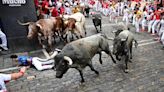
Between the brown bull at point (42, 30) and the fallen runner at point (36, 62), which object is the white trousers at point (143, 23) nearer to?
the brown bull at point (42, 30)

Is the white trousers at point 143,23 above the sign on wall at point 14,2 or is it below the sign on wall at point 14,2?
below

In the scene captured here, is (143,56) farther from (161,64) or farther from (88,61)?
(88,61)

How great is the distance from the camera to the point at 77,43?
28.7 ft

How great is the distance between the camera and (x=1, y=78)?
19.2ft

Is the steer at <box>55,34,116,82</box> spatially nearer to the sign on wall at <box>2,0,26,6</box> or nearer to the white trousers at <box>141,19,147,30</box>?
the sign on wall at <box>2,0,26,6</box>

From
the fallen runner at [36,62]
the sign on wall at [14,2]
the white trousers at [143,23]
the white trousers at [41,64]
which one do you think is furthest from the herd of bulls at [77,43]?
the white trousers at [143,23]

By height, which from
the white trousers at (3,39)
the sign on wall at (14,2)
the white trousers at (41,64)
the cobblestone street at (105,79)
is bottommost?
the cobblestone street at (105,79)

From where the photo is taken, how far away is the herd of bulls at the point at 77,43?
7977 mm

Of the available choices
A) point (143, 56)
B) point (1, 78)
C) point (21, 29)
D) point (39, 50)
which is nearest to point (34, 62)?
point (39, 50)

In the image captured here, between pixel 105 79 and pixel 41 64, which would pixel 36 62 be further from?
pixel 105 79

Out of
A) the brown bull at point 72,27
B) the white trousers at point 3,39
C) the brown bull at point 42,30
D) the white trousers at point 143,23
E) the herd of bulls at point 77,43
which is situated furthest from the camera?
the white trousers at point 143,23

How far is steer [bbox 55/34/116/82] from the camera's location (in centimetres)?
782

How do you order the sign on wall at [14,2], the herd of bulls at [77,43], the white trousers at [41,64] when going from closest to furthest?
the herd of bulls at [77,43] < the white trousers at [41,64] < the sign on wall at [14,2]

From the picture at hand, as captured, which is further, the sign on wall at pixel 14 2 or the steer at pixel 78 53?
the sign on wall at pixel 14 2
